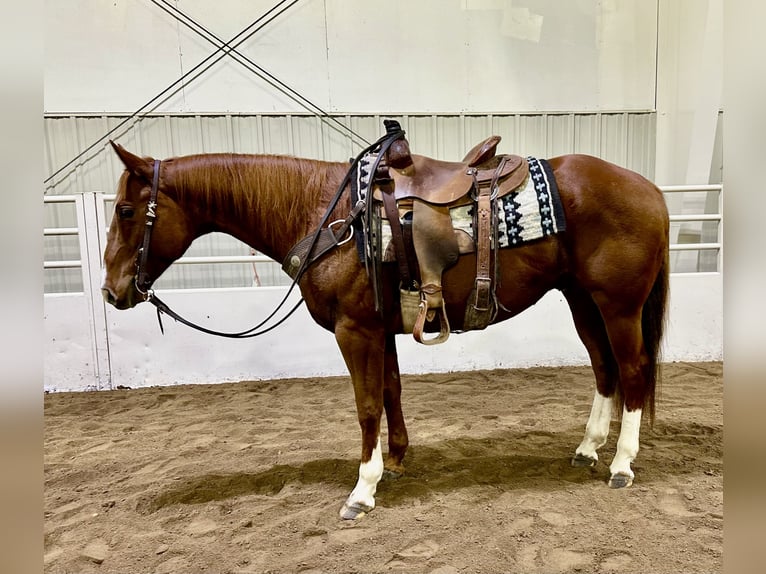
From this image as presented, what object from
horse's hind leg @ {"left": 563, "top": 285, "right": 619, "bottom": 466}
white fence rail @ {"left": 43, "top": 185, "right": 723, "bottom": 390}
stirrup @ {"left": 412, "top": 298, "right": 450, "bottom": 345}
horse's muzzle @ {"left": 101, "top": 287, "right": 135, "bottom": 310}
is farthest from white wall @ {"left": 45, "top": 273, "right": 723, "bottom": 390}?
stirrup @ {"left": 412, "top": 298, "right": 450, "bottom": 345}

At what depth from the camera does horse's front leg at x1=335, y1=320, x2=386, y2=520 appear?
5.48 ft

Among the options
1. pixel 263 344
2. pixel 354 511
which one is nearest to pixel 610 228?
pixel 354 511

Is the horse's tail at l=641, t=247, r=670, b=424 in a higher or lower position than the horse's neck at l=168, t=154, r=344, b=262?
lower

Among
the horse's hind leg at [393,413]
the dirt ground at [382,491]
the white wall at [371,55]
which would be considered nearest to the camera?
the dirt ground at [382,491]

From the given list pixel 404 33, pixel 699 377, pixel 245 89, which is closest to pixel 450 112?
pixel 404 33

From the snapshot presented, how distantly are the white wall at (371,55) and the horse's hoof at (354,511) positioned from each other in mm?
4099

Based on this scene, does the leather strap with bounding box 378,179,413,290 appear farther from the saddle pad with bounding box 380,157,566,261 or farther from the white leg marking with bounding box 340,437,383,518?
the white leg marking with bounding box 340,437,383,518

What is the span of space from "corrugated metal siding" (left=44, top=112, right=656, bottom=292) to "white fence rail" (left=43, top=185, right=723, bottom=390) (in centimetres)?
131

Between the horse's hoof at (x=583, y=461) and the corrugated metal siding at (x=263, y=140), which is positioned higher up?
the corrugated metal siding at (x=263, y=140)

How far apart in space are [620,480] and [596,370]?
0.46m

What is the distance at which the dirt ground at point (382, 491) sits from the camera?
1458mm

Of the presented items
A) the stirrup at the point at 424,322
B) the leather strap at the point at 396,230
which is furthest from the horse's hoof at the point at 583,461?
the leather strap at the point at 396,230

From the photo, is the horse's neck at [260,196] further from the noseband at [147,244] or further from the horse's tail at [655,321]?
the horse's tail at [655,321]

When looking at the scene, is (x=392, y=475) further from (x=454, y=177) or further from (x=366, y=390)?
(x=454, y=177)
